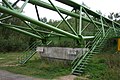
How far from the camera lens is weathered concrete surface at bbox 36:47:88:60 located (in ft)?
51.5

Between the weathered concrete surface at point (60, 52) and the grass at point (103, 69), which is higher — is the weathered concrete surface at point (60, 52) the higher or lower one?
the higher one

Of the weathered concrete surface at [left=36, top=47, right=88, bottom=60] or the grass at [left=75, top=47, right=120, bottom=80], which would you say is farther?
the weathered concrete surface at [left=36, top=47, right=88, bottom=60]

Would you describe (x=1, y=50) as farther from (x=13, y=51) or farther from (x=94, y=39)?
(x=94, y=39)

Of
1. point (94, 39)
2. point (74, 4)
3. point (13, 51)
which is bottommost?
point (13, 51)

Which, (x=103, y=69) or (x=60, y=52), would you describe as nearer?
(x=103, y=69)

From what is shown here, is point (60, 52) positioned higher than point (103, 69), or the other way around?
point (60, 52)

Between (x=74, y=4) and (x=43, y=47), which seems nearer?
(x=74, y=4)

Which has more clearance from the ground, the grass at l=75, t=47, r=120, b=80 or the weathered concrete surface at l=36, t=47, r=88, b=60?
the weathered concrete surface at l=36, t=47, r=88, b=60

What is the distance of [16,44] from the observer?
1318 inches

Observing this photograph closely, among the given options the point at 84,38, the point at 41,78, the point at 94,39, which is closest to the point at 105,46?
the point at 94,39

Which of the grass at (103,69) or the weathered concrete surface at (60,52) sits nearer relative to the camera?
the grass at (103,69)

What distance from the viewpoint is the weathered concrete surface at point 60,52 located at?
1571cm

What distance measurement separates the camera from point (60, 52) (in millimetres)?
17359

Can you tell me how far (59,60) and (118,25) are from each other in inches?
332
